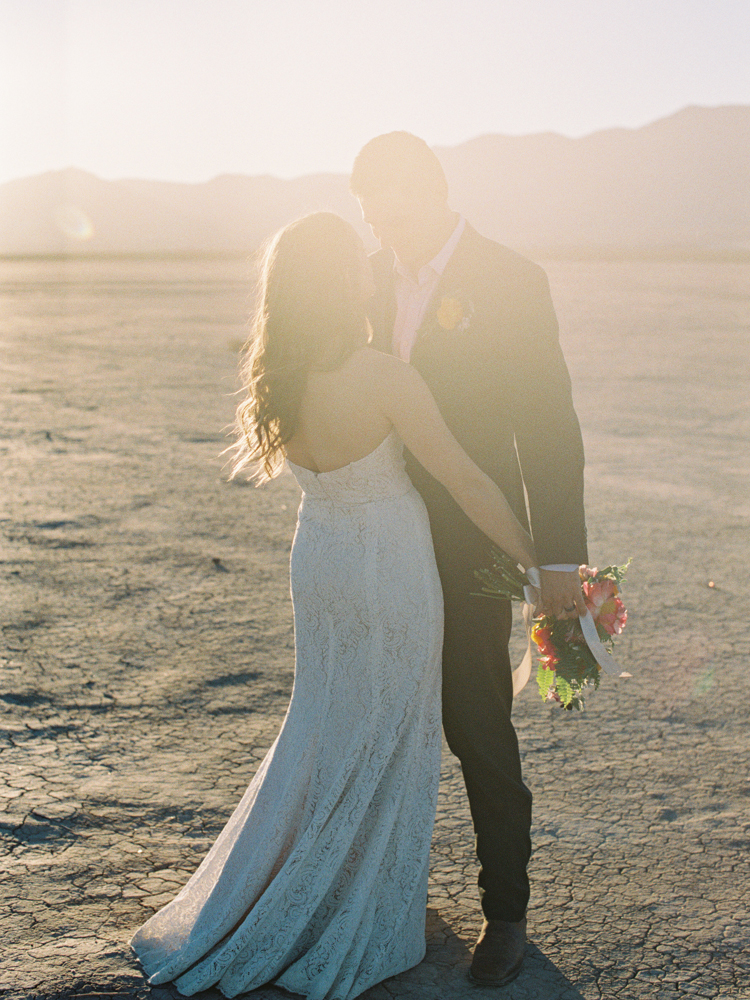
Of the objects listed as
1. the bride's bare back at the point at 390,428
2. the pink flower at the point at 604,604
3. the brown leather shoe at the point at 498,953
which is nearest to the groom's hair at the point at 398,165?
the bride's bare back at the point at 390,428

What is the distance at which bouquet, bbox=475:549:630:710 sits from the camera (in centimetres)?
267

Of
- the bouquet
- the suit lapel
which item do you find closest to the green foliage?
the bouquet

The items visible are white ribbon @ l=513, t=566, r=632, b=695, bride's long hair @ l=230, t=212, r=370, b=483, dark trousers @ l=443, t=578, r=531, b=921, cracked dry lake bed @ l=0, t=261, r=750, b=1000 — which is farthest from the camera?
cracked dry lake bed @ l=0, t=261, r=750, b=1000

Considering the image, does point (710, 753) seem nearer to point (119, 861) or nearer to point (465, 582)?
point (465, 582)

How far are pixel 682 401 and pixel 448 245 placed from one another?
10361 mm

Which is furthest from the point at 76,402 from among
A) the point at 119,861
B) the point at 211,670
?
the point at 119,861

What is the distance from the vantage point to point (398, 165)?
279 cm

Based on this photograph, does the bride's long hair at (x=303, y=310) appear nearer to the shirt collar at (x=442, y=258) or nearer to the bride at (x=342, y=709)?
the bride at (x=342, y=709)

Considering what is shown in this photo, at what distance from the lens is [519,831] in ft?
9.05

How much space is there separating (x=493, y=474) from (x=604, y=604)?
0.44 m

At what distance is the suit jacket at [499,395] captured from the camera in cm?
269

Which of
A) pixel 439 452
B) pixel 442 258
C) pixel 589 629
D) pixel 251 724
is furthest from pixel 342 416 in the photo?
pixel 251 724

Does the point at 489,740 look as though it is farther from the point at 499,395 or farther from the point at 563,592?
the point at 499,395

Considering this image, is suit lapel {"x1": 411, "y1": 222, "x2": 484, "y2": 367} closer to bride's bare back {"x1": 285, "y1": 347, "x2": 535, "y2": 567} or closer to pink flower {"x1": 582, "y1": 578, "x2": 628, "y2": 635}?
bride's bare back {"x1": 285, "y1": 347, "x2": 535, "y2": 567}
